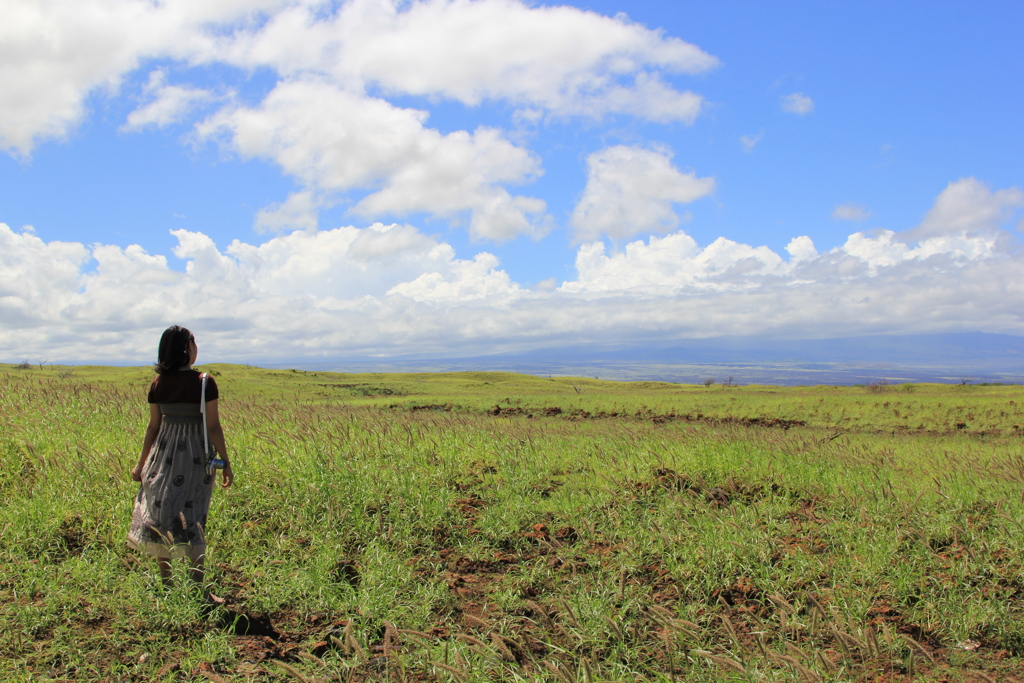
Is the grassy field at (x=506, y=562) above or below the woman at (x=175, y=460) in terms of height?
below

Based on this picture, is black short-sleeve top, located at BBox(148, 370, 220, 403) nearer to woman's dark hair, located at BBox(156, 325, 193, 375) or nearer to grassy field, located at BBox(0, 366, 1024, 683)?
woman's dark hair, located at BBox(156, 325, 193, 375)

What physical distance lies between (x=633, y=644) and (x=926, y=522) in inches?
200

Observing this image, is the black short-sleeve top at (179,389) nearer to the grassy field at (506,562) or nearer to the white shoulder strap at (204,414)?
the white shoulder strap at (204,414)

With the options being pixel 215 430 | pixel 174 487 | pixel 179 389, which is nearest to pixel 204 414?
pixel 215 430

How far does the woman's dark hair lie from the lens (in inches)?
215

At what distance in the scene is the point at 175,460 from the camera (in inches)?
216

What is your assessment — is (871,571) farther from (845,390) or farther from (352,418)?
(845,390)

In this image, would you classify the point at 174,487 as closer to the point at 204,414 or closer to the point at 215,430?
the point at 215,430

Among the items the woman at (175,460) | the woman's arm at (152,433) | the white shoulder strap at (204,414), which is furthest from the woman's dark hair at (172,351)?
the woman's arm at (152,433)

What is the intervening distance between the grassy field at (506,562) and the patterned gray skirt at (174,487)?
1.01ft

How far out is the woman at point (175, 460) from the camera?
5469mm

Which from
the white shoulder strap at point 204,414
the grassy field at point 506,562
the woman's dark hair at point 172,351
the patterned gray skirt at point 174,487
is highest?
the woman's dark hair at point 172,351

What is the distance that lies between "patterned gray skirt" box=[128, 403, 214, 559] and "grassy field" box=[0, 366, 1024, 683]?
307 millimetres

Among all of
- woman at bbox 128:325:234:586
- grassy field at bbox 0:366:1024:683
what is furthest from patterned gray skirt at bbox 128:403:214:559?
grassy field at bbox 0:366:1024:683
